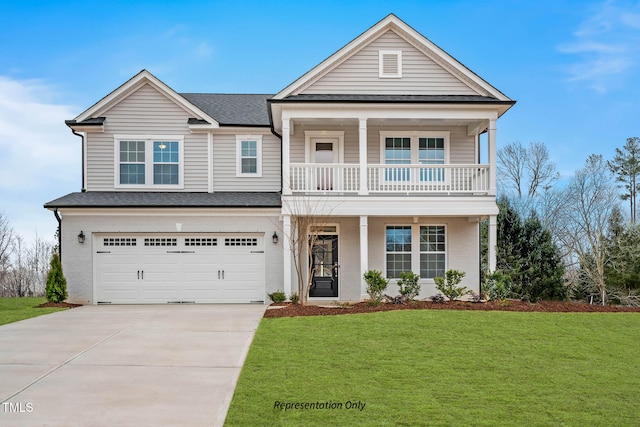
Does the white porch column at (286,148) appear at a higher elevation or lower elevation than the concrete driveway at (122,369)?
higher

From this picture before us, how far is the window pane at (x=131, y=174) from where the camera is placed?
18484mm

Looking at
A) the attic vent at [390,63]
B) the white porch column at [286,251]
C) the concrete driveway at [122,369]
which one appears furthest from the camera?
the attic vent at [390,63]

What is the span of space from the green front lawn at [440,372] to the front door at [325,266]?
5.20 m

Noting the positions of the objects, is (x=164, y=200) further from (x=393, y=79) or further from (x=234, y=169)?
(x=393, y=79)

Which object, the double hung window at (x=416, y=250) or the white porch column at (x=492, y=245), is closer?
the white porch column at (x=492, y=245)

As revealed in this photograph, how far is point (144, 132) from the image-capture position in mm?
18516

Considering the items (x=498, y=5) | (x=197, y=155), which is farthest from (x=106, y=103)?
(x=498, y=5)

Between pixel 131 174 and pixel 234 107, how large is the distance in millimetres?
4503

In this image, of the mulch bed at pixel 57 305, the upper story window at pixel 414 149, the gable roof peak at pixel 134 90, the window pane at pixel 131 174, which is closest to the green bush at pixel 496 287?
the upper story window at pixel 414 149

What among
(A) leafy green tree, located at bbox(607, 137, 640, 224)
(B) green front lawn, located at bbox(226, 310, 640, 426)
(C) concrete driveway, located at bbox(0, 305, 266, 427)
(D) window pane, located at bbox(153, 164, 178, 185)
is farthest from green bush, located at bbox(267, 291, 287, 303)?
(A) leafy green tree, located at bbox(607, 137, 640, 224)

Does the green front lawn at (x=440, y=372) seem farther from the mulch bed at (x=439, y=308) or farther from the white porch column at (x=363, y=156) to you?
the white porch column at (x=363, y=156)

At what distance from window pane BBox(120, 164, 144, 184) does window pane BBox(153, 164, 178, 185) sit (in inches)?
18.0

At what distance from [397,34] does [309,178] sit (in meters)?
5.32

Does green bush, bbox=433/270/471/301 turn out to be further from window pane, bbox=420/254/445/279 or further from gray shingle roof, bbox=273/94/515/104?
gray shingle roof, bbox=273/94/515/104
